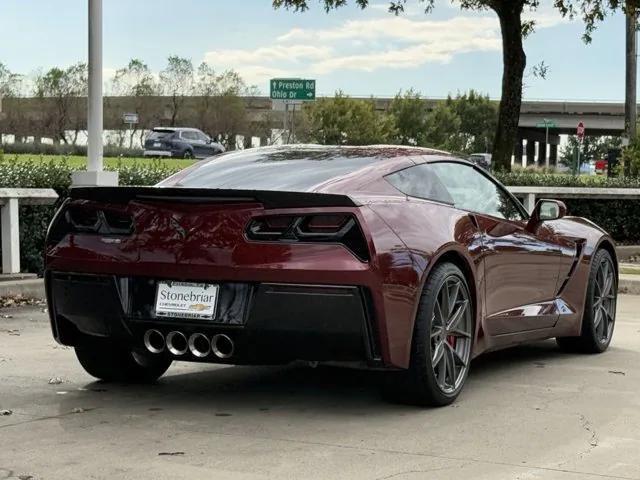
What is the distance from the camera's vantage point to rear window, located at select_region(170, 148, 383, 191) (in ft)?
19.5

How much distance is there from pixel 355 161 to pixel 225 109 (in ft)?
241

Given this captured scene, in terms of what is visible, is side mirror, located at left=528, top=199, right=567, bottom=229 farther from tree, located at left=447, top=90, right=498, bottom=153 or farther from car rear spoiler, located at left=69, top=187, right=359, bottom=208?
tree, located at left=447, top=90, right=498, bottom=153

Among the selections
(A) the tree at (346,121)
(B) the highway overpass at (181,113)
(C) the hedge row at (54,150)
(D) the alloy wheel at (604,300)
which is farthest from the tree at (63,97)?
(D) the alloy wheel at (604,300)

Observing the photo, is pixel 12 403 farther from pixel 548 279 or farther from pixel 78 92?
pixel 78 92

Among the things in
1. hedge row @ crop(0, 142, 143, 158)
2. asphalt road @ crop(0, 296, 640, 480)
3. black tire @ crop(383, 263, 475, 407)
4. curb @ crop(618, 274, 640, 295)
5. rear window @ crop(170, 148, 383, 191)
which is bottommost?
curb @ crop(618, 274, 640, 295)

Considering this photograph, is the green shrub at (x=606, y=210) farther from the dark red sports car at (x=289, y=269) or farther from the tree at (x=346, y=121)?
the tree at (x=346, y=121)

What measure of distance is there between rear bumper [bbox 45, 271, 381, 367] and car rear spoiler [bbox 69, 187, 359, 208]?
42 cm

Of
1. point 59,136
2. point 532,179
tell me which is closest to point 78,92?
point 59,136

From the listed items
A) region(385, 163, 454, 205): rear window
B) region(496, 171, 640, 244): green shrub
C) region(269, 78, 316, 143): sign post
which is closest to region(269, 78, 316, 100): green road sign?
region(269, 78, 316, 143): sign post

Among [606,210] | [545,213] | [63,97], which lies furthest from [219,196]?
[63,97]

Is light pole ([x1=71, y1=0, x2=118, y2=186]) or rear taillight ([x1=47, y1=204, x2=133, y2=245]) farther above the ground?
light pole ([x1=71, y1=0, x2=118, y2=186])

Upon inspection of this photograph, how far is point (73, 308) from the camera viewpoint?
229 inches

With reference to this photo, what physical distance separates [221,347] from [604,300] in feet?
12.4

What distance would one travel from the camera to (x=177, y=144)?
48344 millimetres
